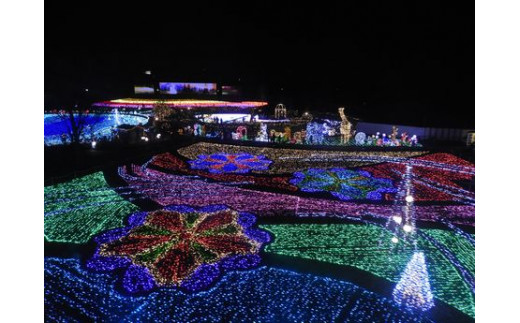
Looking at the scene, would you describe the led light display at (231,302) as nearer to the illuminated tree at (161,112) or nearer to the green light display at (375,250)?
the green light display at (375,250)

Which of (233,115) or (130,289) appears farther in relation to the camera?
(233,115)

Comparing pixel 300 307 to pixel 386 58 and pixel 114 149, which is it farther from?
pixel 386 58

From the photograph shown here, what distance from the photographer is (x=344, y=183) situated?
40.2 feet

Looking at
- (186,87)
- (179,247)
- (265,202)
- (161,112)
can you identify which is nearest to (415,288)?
(179,247)

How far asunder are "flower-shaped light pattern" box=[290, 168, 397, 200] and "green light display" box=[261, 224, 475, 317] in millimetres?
2422

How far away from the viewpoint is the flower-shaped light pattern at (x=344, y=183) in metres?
11.3

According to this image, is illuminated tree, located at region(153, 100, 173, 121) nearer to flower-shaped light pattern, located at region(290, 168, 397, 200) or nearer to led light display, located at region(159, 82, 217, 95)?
flower-shaped light pattern, located at region(290, 168, 397, 200)

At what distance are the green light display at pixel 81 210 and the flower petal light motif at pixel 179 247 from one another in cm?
50

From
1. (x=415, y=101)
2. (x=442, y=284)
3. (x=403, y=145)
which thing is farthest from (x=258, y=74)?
(x=442, y=284)

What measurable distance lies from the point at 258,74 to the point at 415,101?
21033 millimetres

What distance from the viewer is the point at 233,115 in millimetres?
31438

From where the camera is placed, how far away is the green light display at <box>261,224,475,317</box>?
658cm

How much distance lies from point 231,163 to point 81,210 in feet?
20.7

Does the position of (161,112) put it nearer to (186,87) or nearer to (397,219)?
(397,219)
